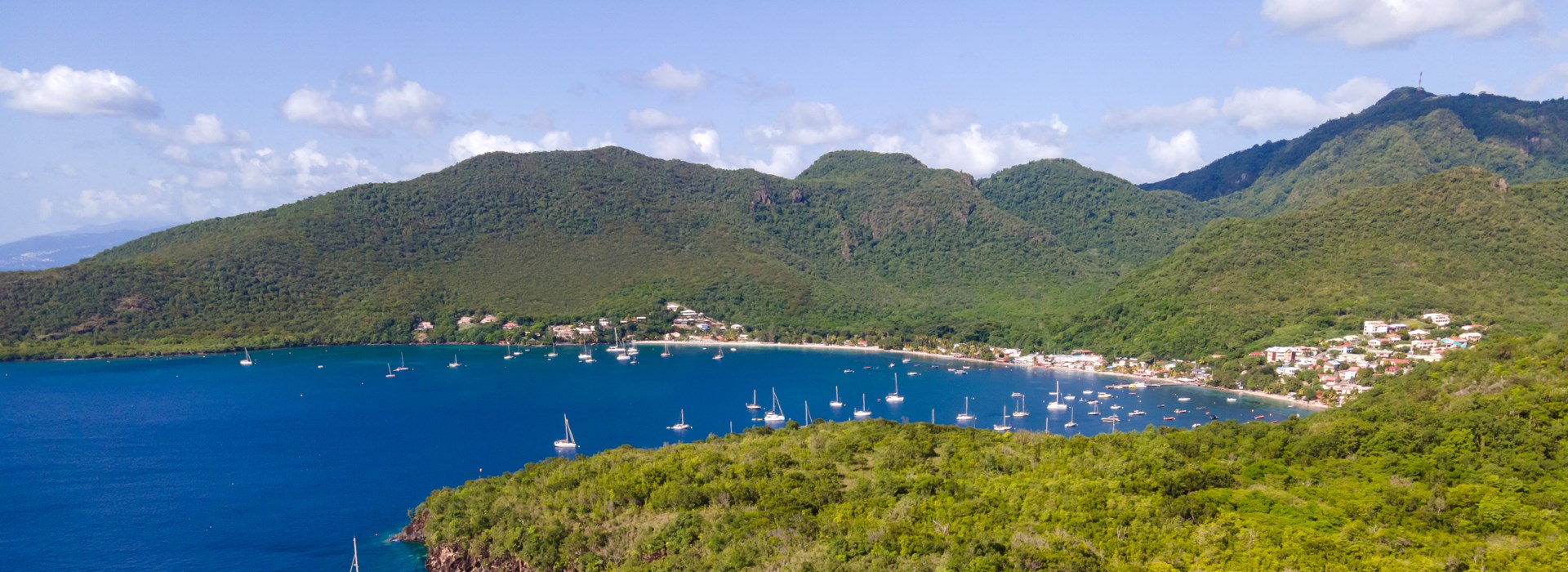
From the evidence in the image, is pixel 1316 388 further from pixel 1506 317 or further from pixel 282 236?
pixel 282 236

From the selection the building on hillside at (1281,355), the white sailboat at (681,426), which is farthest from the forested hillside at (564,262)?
the white sailboat at (681,426)

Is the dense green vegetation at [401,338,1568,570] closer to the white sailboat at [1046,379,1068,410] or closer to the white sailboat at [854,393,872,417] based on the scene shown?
the white sailboat at [1046,379,1068,410]

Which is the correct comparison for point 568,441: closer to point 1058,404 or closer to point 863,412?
point 863,412

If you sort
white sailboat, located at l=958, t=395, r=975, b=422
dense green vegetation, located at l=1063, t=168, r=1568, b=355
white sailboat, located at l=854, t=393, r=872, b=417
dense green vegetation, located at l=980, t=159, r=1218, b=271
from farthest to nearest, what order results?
1. dense green vegetation, located at l=980, t=159, r=1218, b=271
2. dense green vegetation, located at l=1063, t=168, r=1568, b=355
3. white sailboat, located at l=854, t=393, r=872, b=417
4. white sailboat, located at l=958, t=395, r=975, b=422

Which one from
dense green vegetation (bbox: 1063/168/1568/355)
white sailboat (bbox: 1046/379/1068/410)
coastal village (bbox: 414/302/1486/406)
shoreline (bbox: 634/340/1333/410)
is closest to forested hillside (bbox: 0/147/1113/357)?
shoreline (bbox: 634/340/1333/410)

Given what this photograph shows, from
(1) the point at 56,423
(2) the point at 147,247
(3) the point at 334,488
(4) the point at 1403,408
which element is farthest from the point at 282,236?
(4) the point at 1403,408

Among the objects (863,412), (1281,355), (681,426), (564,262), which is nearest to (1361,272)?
(1281,355)

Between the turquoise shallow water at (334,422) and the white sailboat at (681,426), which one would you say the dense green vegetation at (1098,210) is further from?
the white sailboat at (681,426)
